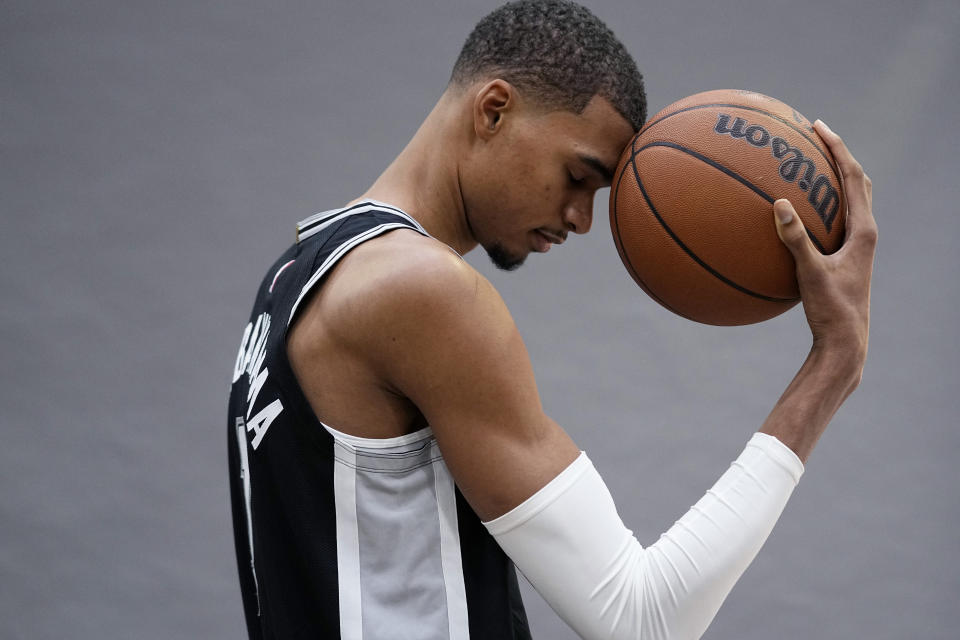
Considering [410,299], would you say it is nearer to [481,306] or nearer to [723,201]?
[481,306]

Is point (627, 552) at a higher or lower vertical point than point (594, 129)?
lower

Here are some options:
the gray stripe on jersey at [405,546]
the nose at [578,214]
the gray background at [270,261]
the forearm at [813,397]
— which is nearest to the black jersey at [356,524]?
the gray stripe on jersey at [405,546]

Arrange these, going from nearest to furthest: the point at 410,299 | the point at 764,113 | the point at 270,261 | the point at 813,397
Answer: the point at 410,299 < the point at 813,397 < the point at 764,113 < the point at 270,261

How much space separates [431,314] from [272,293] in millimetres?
283

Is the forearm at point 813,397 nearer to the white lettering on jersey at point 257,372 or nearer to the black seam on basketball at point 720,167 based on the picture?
the black seam on basketball at point 720,167

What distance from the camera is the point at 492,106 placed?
98 centimetres

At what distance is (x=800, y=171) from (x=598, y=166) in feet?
0.71

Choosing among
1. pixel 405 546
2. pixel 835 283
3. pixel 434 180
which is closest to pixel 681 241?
pixel 835 283

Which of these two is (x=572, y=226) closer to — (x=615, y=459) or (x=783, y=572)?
(x=615, y=459)

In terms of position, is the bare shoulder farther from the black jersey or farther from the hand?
the hand

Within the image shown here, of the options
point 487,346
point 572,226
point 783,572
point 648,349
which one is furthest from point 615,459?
point 487,346

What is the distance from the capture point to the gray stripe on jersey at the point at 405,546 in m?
0.84

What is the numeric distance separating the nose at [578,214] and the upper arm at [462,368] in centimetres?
24

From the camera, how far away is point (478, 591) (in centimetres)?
88
